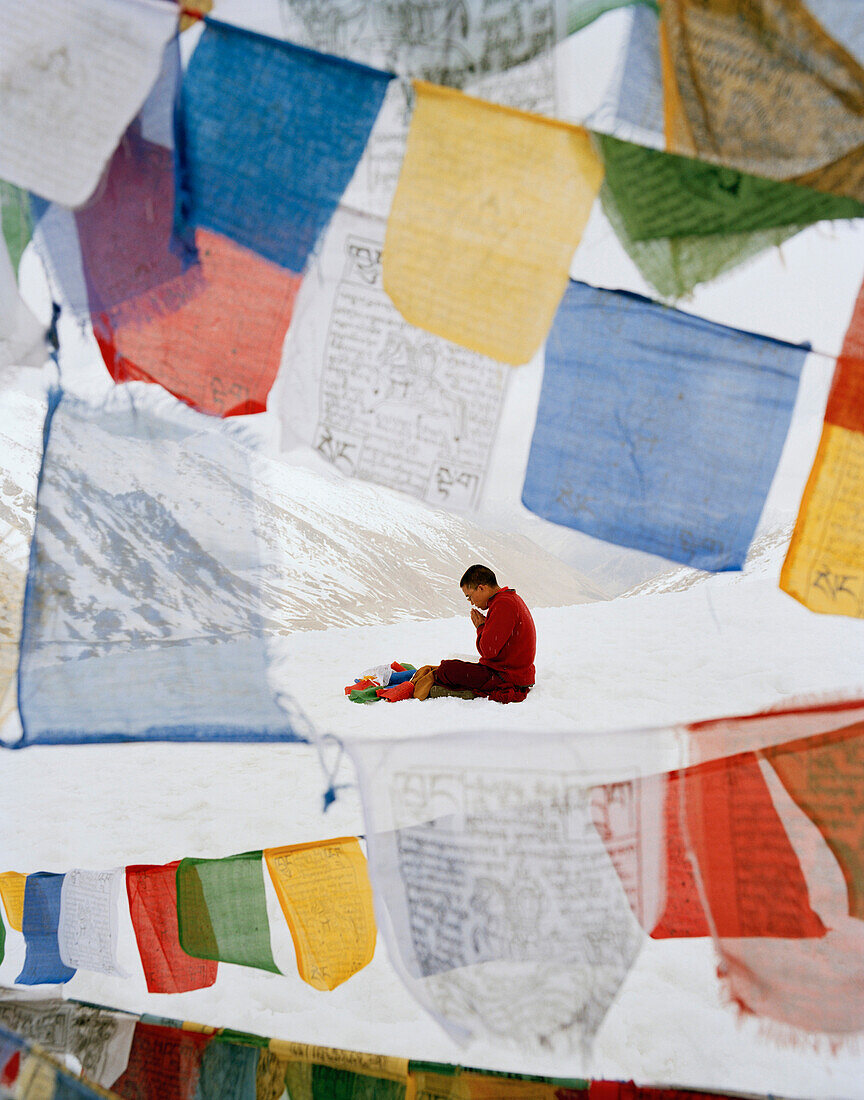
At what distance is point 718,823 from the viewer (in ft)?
3.54

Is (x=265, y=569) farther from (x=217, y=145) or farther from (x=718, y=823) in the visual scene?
(x=718, y=823)

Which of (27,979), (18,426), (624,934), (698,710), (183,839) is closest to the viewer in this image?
(624,934)

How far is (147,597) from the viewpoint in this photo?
1.30 m

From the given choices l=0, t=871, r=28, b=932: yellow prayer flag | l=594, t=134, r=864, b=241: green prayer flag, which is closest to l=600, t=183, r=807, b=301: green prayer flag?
l=594, t=134, r=864, b=241: green prayer flag

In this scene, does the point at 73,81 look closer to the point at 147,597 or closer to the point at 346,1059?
the point at 147,597

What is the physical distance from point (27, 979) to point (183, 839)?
635mm

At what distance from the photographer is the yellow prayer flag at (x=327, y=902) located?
128cm

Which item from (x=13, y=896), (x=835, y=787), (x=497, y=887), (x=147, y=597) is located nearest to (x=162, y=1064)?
(x=13, y=896)

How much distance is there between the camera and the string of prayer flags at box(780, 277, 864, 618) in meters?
0.96

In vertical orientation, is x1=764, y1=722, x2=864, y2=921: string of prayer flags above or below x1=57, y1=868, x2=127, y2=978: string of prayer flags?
above

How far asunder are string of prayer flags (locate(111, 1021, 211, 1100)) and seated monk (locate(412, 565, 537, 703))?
1.06 m

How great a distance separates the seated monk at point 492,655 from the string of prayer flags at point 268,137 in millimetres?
1091

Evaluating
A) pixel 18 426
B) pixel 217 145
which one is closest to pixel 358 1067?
pixel 18 426

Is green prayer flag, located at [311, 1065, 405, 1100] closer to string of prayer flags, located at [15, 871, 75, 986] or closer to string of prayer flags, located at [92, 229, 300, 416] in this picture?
string of prayer flags, located at [15, 871, 75, 986]
